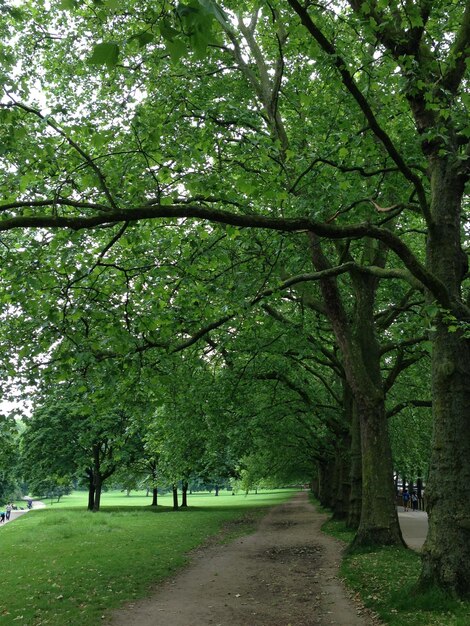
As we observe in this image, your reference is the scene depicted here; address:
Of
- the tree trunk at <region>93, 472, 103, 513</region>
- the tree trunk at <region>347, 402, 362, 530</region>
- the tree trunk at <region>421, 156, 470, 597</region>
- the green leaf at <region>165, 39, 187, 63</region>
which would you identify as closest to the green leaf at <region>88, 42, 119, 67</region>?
the green leaf at <region>165, 39, 187, 63</region>

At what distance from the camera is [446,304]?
7.91m

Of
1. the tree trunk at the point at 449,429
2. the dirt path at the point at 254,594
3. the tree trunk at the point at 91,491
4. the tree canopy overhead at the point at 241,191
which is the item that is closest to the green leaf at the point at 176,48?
the tree canopy overhead at the point at 241,191

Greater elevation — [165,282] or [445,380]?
[165,282]

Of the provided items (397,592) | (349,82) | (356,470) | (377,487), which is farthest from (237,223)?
A: (356,470)

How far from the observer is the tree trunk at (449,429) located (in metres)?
7.80

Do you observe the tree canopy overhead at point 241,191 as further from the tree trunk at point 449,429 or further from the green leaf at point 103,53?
the green leaf at point 103,53

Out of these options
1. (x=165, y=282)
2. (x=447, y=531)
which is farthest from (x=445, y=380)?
(x=165, y=282)

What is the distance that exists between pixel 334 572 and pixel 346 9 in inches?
504

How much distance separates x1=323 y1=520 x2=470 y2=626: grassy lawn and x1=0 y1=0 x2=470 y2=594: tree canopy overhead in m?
0.42

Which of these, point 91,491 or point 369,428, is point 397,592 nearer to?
point 369,428

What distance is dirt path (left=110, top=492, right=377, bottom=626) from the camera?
8562mm

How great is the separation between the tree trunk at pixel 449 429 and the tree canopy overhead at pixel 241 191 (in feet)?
0.07

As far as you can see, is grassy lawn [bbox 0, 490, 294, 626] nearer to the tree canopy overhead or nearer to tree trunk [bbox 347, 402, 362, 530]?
the tree canopy overhead

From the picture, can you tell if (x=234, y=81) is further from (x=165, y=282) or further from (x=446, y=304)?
(x=446, y=304)
